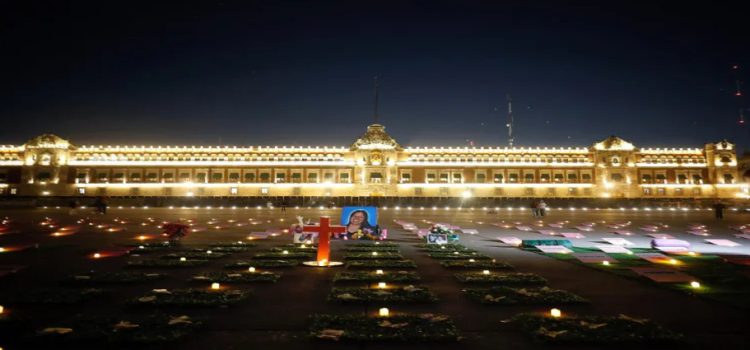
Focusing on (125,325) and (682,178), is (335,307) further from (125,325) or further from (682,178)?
(682,178)

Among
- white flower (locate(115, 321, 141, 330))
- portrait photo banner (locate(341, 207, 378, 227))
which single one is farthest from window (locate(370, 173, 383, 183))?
white flower (locate(115, 321, 141, 330))

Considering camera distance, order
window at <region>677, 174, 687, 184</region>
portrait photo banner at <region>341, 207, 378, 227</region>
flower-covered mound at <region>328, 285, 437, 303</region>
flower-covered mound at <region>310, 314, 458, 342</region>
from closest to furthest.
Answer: flower-covered mound at <region>310, 314, 458, 342</region>, flower-covered mound at <region>328, 285, 437, 303</region>, portrait photo banner at <region>341, 207, 378, 227</region>, window at <region>677, 174, 687, 184</region>

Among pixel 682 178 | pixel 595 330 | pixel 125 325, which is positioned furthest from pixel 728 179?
pixel 125 325

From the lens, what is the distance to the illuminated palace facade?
7800cm

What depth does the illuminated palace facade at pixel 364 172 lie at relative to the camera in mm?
78000

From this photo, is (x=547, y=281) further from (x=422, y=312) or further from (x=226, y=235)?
(x=226, y=235)

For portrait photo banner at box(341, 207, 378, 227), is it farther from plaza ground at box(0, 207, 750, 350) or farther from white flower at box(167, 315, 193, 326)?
white flower at box(167, 315, 193, 326)

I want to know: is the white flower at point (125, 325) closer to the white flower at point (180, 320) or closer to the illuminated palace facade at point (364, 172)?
the white flower at point (180, 320)

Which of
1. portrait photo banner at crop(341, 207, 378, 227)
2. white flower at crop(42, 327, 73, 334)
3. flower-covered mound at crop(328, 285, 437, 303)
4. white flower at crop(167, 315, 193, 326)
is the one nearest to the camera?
white flower at crop(42, 327, 73, 334)

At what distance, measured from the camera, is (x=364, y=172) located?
78.4 m

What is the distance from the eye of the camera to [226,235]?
17641 mm

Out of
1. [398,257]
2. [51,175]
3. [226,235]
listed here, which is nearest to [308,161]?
[51,175]

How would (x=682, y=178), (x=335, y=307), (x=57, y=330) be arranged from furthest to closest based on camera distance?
(x=682, y=178)
(x=335, y=307)
(x=57, y=330)

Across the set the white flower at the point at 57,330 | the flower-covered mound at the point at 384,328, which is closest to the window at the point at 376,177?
the flower-covered mound at the point at 384,328
